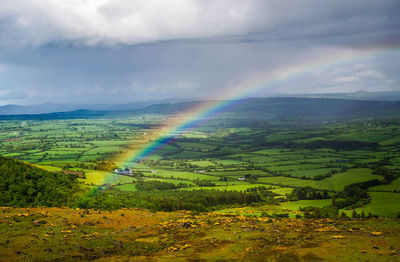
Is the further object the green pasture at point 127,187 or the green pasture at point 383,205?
the green pasture at point 127,187

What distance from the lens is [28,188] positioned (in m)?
50.6

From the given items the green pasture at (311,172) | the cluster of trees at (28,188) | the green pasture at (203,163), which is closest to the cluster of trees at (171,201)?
the cluster of trees at (28,188)

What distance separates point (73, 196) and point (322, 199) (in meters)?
49.8

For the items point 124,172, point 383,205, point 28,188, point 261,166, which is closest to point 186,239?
point 28,188

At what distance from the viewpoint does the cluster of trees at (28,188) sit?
47500 mm

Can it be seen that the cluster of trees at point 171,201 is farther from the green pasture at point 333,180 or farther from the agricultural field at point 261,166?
the green pasture at point 333,180

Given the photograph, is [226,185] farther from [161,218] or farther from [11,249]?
[11,249]

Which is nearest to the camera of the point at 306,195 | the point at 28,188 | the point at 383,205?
the point at 28,188

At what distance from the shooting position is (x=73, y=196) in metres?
54.7

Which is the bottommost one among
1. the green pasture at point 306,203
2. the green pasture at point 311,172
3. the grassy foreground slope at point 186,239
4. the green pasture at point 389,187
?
the green pasture at point 311,172

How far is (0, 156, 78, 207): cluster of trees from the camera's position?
156ft

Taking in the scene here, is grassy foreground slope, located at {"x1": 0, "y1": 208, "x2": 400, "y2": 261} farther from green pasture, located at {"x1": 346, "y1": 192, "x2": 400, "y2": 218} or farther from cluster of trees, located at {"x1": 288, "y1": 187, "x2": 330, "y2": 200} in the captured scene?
cluster of trees, located at {"x1": 288, "y1": 187, "x2": 330, "y2": 200}

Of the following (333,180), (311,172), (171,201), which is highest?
(171,201)

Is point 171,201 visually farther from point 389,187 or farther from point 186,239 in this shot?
point 389,187
